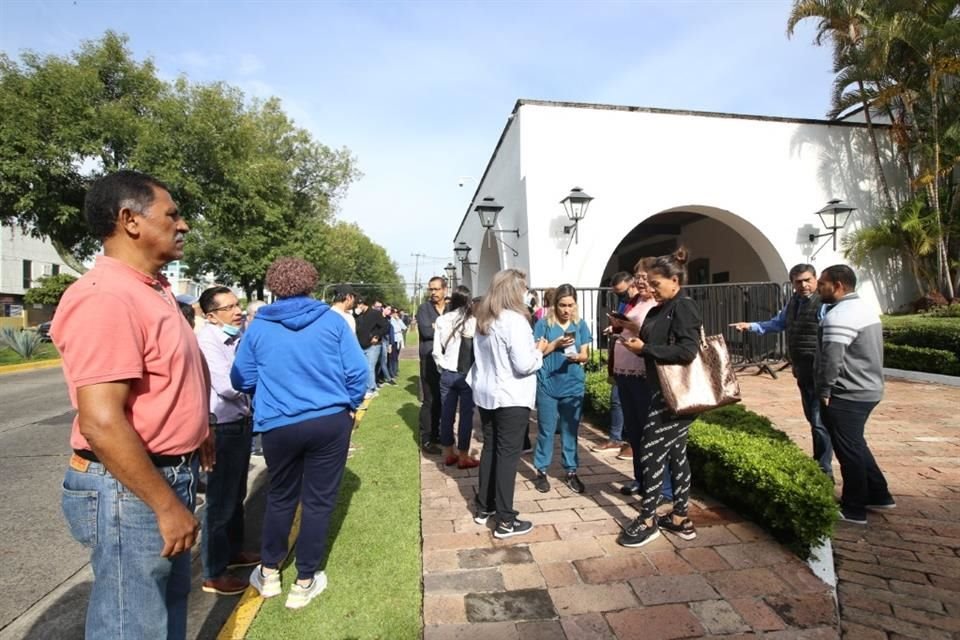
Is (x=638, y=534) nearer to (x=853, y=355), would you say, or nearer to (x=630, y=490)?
(x=630, y=490)

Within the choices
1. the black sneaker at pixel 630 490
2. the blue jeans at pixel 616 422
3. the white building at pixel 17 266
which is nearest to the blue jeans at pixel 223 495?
the black sneaker at pixel 630 490

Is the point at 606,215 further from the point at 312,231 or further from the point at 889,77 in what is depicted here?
the point at 312,231

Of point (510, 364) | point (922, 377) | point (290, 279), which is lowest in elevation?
point (922, 377)

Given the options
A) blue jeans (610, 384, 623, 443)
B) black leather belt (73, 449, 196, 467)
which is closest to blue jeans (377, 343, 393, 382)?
blue jeans (610, 384, 623, 443)

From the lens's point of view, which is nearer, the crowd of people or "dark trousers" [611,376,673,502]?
the crowd of people

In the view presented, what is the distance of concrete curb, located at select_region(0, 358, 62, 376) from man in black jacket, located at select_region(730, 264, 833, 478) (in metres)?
16.8

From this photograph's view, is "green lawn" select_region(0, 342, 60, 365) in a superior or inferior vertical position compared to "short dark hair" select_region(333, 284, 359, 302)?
inferior

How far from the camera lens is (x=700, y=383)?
9.81ft

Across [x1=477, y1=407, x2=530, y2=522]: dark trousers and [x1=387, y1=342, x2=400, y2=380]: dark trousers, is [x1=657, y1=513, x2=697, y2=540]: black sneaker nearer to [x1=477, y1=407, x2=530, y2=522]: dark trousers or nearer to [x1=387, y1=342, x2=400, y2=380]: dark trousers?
[x1=477, y1=407, x2=530, y2=522]: dark trousers

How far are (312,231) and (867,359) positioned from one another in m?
24.8

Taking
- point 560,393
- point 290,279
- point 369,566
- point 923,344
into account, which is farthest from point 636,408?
point 923,344

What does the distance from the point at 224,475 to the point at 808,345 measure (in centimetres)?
445

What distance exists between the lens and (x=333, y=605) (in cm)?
259

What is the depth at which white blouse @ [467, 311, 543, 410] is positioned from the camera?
326 cm
